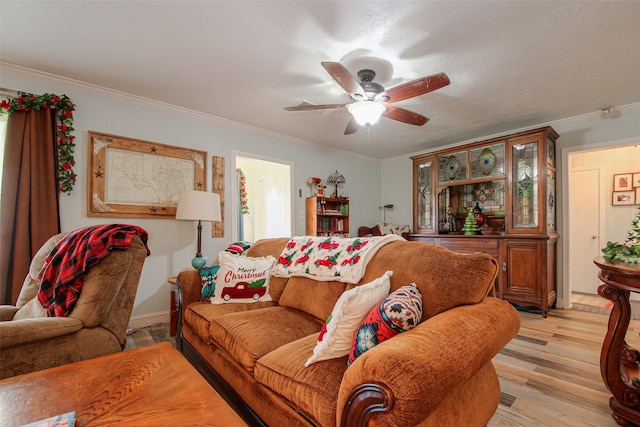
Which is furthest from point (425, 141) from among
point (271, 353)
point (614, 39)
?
point (271, 353)

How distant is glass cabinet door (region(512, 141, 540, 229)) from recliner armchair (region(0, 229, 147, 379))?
4.06m

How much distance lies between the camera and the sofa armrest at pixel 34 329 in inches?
50.4

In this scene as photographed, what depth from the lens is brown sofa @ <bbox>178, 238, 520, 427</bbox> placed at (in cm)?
79

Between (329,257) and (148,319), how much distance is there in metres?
2.38

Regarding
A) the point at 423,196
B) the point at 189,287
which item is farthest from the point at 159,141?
the point at 423,196

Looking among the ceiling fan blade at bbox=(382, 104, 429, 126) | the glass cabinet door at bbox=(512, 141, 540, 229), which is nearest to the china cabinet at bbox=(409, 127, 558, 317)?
the glass cabinet door at bbox=(512, 141, 540, 229)

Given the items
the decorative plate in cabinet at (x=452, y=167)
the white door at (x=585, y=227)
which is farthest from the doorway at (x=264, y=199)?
the white door at (x=585, y=227)

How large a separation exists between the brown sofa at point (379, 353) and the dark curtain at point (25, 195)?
5.23 ft

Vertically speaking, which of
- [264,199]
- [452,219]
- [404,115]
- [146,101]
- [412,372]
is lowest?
[412,372]

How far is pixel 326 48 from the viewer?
2.17 m

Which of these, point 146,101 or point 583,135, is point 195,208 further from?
point 583,135

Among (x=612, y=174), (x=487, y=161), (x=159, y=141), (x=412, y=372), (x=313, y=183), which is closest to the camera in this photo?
(x=412, y=372)

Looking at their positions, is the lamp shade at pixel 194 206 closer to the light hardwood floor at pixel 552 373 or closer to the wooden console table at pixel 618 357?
the light hardwood floor at pixel 552 373

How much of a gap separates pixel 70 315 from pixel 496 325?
6.80 feet
